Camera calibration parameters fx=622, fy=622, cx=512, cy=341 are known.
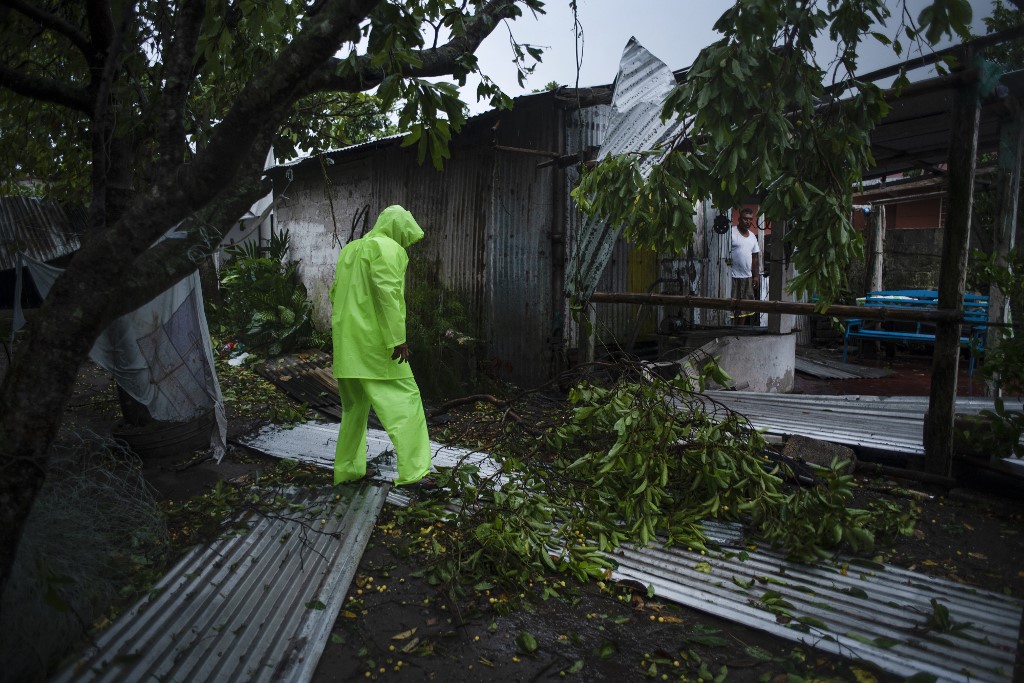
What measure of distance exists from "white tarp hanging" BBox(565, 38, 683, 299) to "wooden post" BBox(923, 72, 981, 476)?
2.18m

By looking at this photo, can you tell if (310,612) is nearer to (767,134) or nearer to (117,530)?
(117,530)

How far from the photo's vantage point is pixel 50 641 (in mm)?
2383

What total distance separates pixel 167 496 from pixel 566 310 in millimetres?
4417

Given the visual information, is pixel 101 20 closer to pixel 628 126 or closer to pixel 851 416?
pixel 628 126

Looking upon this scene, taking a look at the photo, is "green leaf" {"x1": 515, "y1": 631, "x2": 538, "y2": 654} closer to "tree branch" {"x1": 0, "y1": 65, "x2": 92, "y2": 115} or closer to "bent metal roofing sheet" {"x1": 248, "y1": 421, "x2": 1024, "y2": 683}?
"bent metal roofing sheet" {"x1": 248, "y1": 421, "x2": 1024, "y2": 683}

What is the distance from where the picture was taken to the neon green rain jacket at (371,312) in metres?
4.34

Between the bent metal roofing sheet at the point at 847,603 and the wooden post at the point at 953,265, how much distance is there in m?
1.56

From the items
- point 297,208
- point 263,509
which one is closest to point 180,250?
point 263,509

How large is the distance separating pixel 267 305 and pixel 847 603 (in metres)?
9.59

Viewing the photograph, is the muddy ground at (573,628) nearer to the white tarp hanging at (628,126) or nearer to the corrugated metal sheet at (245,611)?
the corrugated metal sheet at (245,611)

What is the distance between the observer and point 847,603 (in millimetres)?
2881

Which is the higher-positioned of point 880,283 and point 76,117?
point 76,117

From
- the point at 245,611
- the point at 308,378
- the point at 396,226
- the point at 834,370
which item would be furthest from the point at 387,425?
the point at 834,370

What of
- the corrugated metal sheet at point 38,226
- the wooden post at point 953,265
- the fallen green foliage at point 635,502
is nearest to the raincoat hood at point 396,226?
the fallen green foliage at point 635,502
